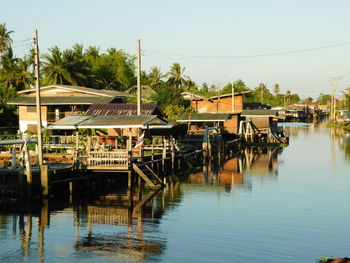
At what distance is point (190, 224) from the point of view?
956 inches

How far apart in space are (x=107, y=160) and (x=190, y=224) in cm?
900

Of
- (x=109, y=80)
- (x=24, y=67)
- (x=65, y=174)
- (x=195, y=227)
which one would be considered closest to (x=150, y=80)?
(x=109, y=80)

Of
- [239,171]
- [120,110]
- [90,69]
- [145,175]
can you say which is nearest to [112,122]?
[145,175]

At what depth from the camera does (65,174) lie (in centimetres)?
3081

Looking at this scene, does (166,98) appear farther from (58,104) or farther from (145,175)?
(145,175)

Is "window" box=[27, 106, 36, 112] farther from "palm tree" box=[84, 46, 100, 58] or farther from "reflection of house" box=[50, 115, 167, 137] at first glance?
"palm tree" box=[84, 46, 100, 58]

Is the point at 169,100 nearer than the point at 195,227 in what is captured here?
No

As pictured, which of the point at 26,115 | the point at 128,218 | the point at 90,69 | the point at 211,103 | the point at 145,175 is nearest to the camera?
the point at 128,218

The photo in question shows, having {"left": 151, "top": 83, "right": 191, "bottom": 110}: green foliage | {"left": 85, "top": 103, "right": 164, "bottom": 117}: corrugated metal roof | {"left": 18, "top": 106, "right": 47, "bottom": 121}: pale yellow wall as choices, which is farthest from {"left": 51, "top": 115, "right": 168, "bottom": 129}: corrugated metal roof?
{"left": 151, "top": 83, "right": 191, "bottom": 110}: green foliage

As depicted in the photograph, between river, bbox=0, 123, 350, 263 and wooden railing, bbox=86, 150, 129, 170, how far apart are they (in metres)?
1.73

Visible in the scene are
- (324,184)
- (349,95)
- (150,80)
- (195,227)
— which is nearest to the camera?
(195,227)

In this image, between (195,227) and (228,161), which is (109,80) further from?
(195,227)

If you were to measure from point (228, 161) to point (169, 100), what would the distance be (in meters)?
23.8

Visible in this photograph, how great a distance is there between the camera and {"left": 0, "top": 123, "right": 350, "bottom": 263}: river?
19453mm
